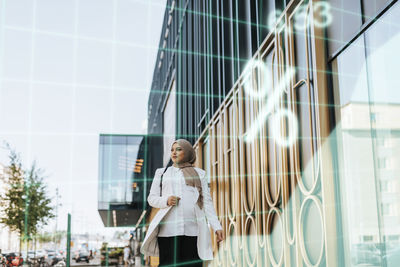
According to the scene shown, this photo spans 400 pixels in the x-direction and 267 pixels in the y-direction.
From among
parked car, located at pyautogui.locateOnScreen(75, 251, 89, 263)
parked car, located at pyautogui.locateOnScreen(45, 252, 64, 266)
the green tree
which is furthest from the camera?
parked car, located at pyautogui.locateOnScreen(75, 251, 89, 263)

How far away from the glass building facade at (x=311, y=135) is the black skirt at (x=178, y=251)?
92 cm

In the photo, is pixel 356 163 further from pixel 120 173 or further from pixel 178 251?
pixel 120 173

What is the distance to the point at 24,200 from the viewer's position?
17.2m

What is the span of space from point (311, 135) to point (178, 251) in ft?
4.51

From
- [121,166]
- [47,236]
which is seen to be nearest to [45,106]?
[47,236]

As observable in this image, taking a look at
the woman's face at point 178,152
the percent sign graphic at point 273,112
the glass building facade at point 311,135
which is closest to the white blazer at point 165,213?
the woman's face at point 178,152

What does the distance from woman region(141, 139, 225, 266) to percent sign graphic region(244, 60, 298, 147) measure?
3.59 feet

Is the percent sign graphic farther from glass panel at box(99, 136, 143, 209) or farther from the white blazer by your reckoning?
glass panel at box(99, 136, 143, 209)

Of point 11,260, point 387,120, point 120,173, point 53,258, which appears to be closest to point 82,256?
point 120,173

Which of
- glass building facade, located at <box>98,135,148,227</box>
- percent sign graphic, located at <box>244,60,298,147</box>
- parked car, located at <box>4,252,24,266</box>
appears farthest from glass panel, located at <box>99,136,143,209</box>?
percent sign graphic, located at <box>244,60,298,147</box>

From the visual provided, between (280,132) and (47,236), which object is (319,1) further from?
(47,236)

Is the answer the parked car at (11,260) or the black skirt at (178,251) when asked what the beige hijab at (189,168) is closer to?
the black skirt at (178,251)

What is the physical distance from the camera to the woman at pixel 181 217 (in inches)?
123

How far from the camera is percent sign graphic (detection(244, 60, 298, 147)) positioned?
4.04 meters
